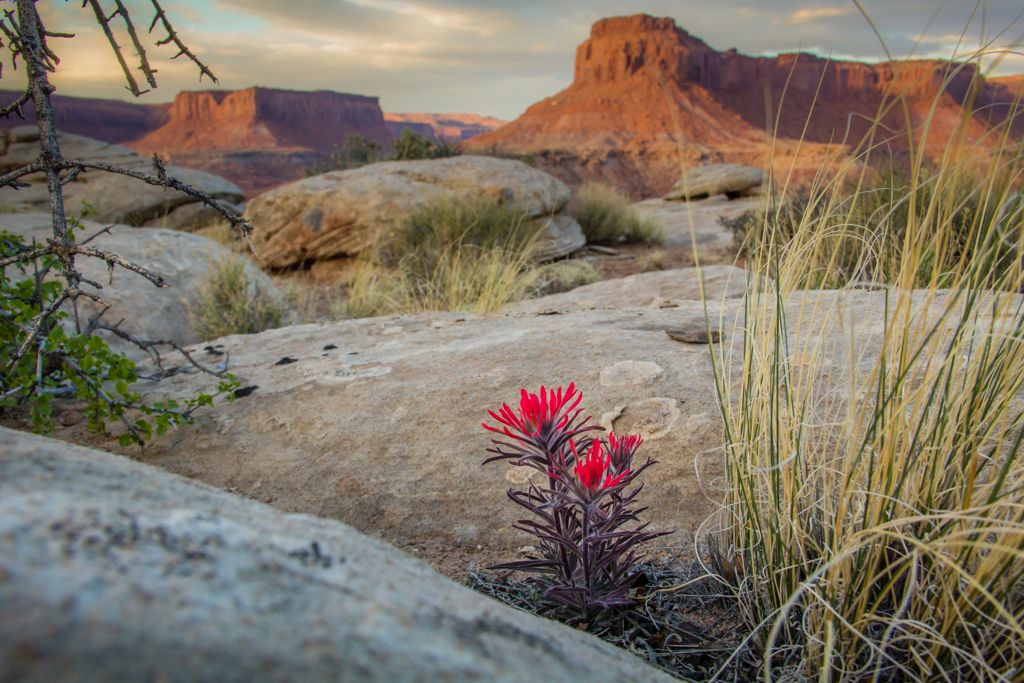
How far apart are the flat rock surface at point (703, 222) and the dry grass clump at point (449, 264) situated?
211 centimetres

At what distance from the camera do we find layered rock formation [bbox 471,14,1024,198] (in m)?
37.1

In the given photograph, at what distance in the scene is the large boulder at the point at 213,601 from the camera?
1.36 ft

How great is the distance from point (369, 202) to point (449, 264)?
1.84m

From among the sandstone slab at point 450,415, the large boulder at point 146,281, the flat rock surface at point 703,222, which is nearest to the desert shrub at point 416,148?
the flat rock surface at point 703,222

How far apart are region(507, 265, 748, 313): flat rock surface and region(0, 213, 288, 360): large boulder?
230cm

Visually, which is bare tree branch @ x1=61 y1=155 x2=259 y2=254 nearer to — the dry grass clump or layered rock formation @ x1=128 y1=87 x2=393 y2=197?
the dry grass clump

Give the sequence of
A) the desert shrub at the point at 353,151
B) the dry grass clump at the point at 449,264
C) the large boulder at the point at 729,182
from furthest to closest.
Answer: the desert shrub at the point at 353,151 < the large boulder at the point at 729,182 < the dry grass clump at the point at 449,264

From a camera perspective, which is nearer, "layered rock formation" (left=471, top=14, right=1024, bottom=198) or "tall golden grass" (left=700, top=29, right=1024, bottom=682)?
"tall golden grass" (left=700, top=29, right=1024, bottom=682)

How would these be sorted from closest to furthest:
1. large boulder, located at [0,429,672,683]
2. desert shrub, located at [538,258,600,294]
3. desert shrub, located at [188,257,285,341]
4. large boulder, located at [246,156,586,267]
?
large boulder, located at [0,429,672,683] → desert shrub, located at [188,257,285,341] → desert shrub, located at [538,258,600,294] → large boulder, located at [246,156,586,267]

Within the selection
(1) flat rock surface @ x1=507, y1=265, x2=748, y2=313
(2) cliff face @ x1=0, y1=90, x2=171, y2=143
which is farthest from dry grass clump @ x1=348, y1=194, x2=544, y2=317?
(2) cliff face @ x1=0, y1=90, x2=171, y2=143

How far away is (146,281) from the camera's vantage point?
3920 mm

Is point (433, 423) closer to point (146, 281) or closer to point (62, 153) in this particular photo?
point (146, 281)

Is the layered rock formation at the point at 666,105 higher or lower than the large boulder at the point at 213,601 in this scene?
higher

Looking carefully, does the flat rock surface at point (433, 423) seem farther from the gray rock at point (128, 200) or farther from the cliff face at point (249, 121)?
the cliff face at point (249, 121)
